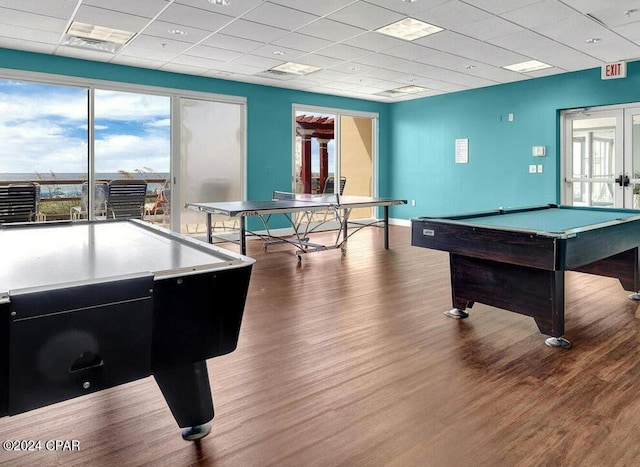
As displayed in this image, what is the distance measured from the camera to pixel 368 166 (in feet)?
31.8

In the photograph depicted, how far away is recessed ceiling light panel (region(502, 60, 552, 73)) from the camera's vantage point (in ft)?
20.4

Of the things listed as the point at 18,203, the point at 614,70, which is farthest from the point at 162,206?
the point at 614,70

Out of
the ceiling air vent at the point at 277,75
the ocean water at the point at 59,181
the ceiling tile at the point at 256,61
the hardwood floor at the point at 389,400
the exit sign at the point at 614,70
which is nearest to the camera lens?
the hardwood floor at the point at 389,400

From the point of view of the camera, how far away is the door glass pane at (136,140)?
6.46 m

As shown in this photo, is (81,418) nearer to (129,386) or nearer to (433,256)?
(129,386)

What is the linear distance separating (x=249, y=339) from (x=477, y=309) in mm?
1817

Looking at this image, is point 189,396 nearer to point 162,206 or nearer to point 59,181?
point 162,206

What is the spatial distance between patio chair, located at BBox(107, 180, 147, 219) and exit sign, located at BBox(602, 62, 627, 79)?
657cm

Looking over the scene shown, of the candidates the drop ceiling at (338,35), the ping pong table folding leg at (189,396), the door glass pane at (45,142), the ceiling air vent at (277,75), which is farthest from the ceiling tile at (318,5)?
the door glass pane at (45,142)

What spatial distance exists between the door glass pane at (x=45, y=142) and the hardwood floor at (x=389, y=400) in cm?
505

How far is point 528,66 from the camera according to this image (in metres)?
6.41

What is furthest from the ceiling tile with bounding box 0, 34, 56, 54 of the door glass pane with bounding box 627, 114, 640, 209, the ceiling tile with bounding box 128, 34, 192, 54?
the door glass pane with bounding box 627, 114, 640, 209

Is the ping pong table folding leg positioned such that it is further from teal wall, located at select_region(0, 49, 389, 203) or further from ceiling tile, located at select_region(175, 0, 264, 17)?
teal wall, located at select_region(0, 49, 389, 203)

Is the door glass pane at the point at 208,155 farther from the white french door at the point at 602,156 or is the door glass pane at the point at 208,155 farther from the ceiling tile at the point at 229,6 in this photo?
the white french door at the point at 602,156
